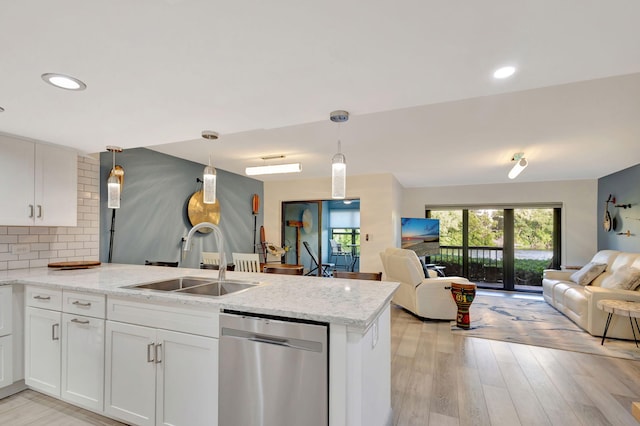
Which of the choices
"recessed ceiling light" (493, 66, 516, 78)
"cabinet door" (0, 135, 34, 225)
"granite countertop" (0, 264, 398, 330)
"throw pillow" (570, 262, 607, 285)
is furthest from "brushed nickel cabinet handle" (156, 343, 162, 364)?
"throw pillow" (570, 262, 607, 285)

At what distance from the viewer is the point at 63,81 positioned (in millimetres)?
1610

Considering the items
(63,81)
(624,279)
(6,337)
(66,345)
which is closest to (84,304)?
(66,345)

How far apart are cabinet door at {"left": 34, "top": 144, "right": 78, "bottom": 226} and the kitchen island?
59 centimetres

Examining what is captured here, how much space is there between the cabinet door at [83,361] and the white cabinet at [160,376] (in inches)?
3.2

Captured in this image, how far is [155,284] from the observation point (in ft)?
6.91

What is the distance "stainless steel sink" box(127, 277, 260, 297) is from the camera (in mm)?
2100

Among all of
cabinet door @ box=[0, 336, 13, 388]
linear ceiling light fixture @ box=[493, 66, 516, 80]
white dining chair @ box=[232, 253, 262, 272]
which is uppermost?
linear ceiling light fixture @ box=[493, 66, 516, 80]

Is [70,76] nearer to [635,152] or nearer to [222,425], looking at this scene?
[222,425]

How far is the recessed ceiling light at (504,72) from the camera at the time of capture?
4.80 feet

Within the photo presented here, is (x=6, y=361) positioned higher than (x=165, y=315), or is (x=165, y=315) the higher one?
(x=165, y=315)

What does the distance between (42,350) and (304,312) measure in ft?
7.06

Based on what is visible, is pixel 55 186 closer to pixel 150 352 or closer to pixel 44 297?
pixel 44 297

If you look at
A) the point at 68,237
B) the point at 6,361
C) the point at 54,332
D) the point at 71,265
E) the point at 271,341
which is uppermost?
the point at 68,237

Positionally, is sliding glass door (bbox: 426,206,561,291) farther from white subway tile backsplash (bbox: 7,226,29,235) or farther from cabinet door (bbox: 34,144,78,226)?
white subway tile backsplash (bbox: 7,226,29,235)
